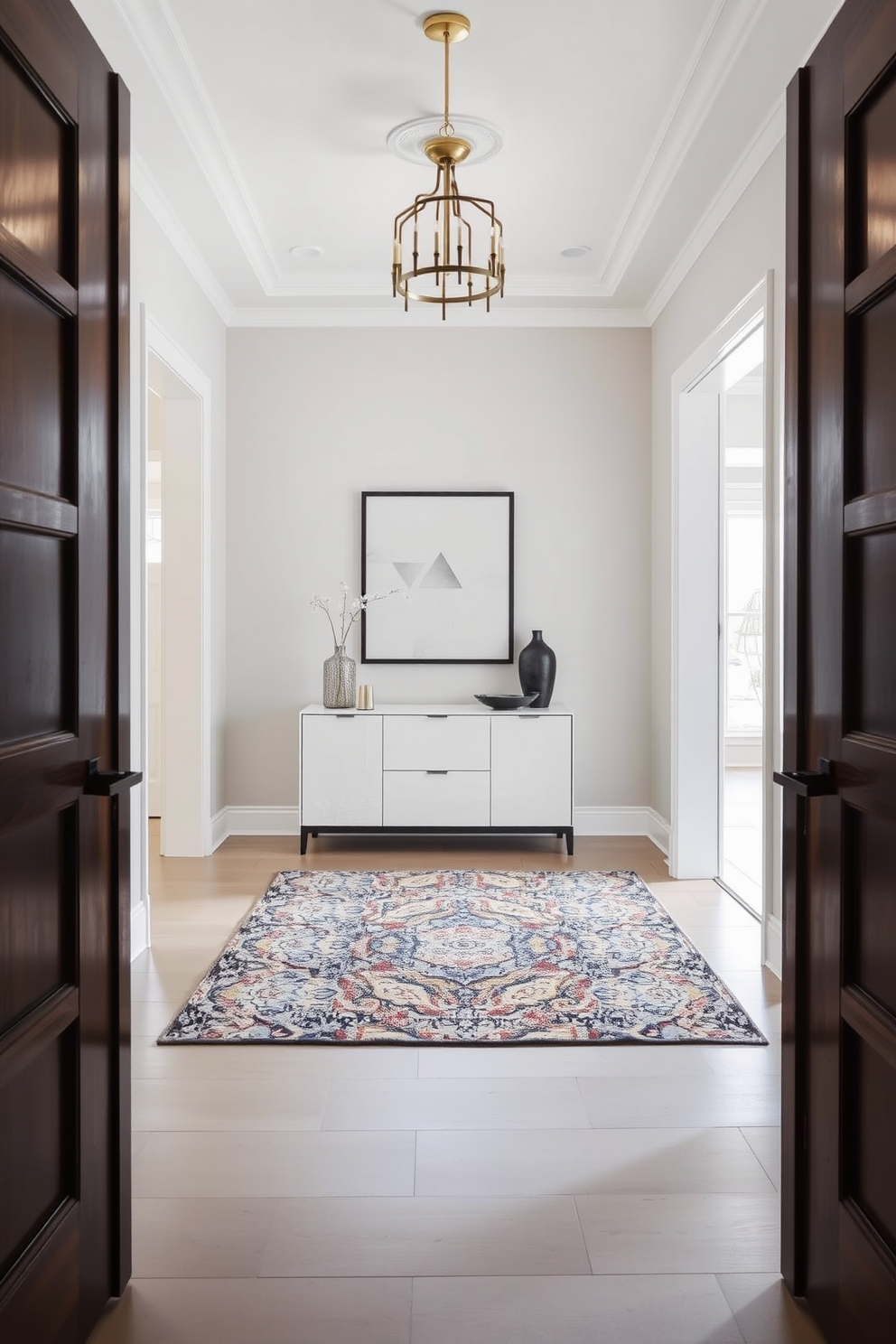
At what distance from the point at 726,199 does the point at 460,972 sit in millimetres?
2865

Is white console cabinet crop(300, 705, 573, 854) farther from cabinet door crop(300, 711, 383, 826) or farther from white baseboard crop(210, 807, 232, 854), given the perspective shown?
white baseboard crop(210, 807, 232, 854)

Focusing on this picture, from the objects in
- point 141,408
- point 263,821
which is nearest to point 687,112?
point 141,408

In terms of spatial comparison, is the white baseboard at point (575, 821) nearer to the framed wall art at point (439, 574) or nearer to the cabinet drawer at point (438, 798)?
the cabinet drawer at point (438, 798)

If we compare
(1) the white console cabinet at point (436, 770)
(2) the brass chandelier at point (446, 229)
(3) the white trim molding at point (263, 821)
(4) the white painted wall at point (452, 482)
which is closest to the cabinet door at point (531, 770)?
(1) the white console cabinet at point (436, 770)

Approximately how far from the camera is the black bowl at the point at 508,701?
15.5ft

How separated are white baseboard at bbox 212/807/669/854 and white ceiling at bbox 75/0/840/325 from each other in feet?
8.51

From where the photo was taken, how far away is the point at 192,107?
3.06m

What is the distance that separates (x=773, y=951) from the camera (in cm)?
317

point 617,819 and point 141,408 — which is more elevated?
point 141,408

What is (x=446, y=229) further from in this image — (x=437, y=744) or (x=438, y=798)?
(x=438, y=798)

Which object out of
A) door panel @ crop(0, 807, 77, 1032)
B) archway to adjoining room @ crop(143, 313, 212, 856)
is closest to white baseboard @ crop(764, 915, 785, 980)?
door panel @ crop(0, 807, 77, 1032)

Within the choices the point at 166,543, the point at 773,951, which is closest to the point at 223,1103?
the point at 773,951

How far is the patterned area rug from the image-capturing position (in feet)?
8.74

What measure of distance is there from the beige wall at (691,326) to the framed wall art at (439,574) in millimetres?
766
